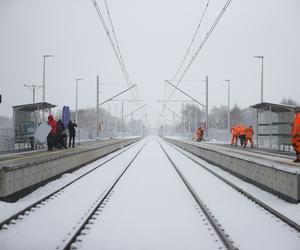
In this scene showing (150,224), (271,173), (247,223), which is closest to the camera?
(150,224)

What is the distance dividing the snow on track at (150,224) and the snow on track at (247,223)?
0.40 meters

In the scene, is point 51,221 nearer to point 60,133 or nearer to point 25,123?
point 60,133

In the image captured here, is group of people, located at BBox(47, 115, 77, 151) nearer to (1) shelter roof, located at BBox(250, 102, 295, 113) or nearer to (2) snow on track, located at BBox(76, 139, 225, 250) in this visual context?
(2) snow on track, located at BBox(76, 139, 225, 250)

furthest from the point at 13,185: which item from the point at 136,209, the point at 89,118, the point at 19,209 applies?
the point at 89,118

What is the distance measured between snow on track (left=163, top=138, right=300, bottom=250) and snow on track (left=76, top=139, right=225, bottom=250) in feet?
1.30


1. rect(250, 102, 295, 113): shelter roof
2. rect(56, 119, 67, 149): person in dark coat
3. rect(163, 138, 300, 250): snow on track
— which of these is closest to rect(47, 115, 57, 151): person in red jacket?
rect(56, 119, 67, 149): person in dark coat

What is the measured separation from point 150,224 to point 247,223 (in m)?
1.75

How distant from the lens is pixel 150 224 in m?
7.80

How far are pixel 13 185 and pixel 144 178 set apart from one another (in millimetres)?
6564

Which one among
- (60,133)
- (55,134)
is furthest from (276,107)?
(55,134)

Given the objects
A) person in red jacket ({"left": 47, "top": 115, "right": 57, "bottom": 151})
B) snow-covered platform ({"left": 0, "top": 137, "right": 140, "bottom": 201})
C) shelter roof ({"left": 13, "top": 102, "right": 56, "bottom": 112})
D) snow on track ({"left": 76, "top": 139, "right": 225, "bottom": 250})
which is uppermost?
shelter roof ({"left": 13, "top": 102, "right": 56, "bottom": 112})

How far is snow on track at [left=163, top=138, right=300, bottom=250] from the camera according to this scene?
21.3ft

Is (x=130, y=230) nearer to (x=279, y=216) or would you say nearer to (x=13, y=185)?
(x=279, y=216)

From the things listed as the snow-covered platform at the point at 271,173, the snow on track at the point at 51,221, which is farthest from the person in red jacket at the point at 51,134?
the snow on track at the point at 51,221
